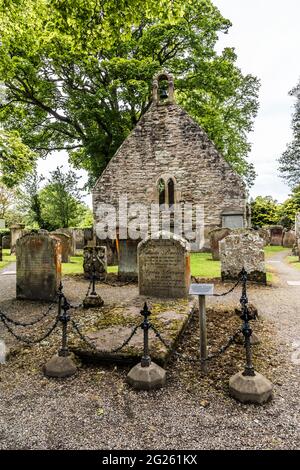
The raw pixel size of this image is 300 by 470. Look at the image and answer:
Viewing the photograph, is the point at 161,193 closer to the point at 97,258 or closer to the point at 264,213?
the point at 97,258

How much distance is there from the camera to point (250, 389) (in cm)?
293

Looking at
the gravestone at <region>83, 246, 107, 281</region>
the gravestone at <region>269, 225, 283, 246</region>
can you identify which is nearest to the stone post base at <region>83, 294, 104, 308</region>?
the gravestone at <region>83, 246, 107, 281</region>

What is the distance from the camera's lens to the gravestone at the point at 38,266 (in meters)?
7.00

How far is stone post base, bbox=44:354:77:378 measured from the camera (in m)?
3.47

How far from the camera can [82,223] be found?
32062 mm

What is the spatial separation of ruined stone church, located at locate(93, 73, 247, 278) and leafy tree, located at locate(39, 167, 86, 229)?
6.13 m

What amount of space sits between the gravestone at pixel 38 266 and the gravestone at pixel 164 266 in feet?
6.82

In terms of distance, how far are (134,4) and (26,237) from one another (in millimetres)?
6044

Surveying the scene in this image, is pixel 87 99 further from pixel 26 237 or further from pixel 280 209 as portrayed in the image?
pixel 280 209

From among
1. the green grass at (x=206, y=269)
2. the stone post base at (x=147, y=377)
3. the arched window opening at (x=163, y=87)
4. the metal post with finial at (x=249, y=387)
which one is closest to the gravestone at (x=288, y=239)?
the green grass at (x=206, y=269)

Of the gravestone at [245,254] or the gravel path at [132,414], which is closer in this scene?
the gravel path at [132,414]

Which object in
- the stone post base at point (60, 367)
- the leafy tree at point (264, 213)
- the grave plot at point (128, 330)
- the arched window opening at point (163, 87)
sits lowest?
the stone post base at point (60, 367)

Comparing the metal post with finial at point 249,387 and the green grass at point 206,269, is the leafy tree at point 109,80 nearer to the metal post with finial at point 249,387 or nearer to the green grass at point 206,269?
the green grass at point 206,269
